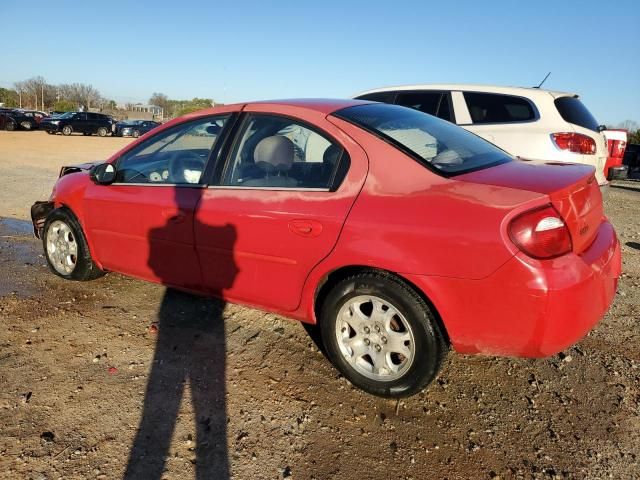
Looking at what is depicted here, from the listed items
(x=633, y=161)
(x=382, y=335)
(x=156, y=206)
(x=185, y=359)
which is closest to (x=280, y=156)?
(x=156, y=206)

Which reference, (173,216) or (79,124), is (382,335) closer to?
(173,216)

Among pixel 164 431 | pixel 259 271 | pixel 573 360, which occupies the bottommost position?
pixel 164 431

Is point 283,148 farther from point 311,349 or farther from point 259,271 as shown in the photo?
point 311,349

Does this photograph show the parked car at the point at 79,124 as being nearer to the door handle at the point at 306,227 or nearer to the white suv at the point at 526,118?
the white suv at the point at 526,118

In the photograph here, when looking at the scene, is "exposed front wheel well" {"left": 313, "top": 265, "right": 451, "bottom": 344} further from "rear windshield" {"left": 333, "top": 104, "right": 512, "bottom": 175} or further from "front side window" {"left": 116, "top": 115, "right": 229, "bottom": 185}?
"front side window" {"left": 116, "top": 115, "right": 229, "bottom": 185}

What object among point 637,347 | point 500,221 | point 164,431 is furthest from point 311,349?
point 637,347

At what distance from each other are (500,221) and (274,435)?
4.90 feet

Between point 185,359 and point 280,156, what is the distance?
4.65 feet

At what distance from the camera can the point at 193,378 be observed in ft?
9.45

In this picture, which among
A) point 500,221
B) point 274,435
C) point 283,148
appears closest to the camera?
point 500,221

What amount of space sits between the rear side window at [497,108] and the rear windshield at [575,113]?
1.11 ft

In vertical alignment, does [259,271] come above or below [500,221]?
below

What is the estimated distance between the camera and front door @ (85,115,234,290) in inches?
130

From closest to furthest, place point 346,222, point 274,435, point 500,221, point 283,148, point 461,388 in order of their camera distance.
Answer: point 500,221 < point 274,435 < point 346,222 < point 461,388 < point 283,148
